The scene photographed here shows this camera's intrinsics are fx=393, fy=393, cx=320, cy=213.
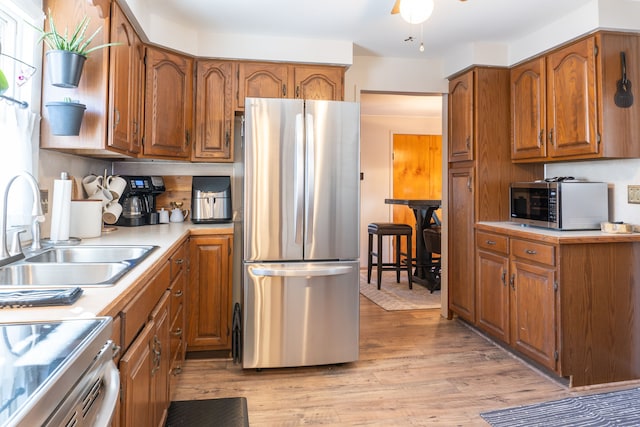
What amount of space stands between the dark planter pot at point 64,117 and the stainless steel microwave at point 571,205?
2.75 meters

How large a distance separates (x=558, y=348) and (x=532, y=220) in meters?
0.87

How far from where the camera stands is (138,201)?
2854 millimetres

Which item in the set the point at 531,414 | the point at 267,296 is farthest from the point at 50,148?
the point at 531,414

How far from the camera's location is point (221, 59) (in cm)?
294

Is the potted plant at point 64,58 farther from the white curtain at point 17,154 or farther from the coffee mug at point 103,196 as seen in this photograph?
the coffee mug at point 103,196

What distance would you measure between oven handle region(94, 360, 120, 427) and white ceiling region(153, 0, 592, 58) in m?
2.29

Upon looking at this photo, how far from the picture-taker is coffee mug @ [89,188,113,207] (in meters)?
2.48

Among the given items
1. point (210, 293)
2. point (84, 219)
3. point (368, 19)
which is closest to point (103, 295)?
point (84, 219)

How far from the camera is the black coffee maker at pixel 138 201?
278cm

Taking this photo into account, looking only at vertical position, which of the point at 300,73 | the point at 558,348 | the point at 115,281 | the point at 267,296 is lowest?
the point at 558,348

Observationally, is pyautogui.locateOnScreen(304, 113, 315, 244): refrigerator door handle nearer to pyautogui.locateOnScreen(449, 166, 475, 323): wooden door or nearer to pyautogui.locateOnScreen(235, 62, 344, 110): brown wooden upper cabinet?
pyautogui.locateOnScreen(235, 62, 344, 110): brown wooden upper cabinet

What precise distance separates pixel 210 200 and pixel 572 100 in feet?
8.50

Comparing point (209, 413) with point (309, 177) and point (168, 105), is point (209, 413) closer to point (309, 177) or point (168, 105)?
point (309, 177)

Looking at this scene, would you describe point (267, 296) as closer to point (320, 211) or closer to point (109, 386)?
point (320, 211)
